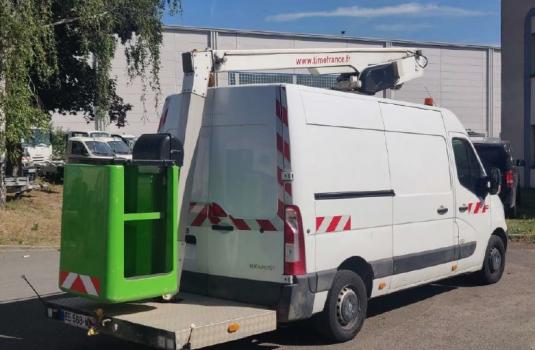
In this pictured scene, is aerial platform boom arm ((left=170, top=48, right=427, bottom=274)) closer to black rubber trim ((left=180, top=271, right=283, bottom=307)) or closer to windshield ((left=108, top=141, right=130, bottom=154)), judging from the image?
black rubber trim ((left=180, top=271, right=283, bottom=307))

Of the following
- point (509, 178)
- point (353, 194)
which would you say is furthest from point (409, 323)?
point (509, 178)

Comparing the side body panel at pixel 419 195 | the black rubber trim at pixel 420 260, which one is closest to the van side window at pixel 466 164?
the side body panel at pixel 419 195

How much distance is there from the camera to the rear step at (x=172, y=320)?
508 centimetres

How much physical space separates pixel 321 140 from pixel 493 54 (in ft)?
174

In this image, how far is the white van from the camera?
5797 mm

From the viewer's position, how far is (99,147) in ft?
88.4

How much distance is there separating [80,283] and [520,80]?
→ 24495mm

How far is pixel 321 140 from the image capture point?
609 cm

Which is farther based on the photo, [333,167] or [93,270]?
[333,167]

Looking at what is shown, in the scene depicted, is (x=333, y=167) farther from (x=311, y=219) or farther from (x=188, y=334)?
(x=188, y=334)

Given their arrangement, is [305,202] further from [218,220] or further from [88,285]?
[88,285]

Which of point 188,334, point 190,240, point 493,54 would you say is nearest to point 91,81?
point 190,240

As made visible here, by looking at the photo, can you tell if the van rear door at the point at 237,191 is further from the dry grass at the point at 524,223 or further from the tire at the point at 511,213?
the tire at the point at 511,213

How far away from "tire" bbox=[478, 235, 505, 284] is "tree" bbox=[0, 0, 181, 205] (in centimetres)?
930
